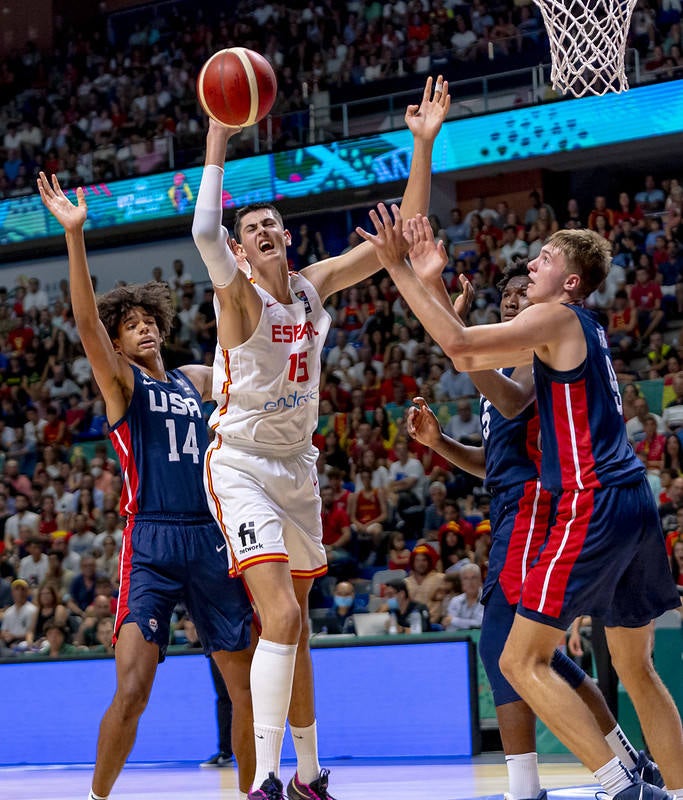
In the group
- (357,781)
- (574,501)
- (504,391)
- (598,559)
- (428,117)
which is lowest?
(357,781)

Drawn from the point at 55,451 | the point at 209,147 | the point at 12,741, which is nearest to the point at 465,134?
the point at 55,451

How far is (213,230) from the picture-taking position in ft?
15.5

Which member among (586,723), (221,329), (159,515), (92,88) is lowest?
(586,723)

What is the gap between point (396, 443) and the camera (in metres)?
14.1

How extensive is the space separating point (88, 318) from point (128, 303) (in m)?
0.58

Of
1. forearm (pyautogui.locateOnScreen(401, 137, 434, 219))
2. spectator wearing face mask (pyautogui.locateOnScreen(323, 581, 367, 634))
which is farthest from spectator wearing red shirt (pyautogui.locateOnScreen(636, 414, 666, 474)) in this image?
forearm (pyautogui.locateOnScreen(401, 137, 434, 219))

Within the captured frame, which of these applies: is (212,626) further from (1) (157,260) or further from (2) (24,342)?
(1) (157,260)

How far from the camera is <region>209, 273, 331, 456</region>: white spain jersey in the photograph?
16.3ft

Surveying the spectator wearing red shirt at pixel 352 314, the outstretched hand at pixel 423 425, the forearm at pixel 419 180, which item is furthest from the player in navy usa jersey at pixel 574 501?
the spectator wearing red shirt at pixel 352 314

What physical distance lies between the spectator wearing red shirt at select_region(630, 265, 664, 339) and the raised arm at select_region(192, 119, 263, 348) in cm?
1021

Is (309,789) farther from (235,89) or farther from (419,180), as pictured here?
(235,89)

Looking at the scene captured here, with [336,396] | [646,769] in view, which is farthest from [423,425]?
[336,396]

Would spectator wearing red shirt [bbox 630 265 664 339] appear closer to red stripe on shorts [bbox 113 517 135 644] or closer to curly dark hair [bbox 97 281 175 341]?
curly dark hair [bbox 97 281 175 341]

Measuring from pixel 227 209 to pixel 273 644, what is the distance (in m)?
15.3
